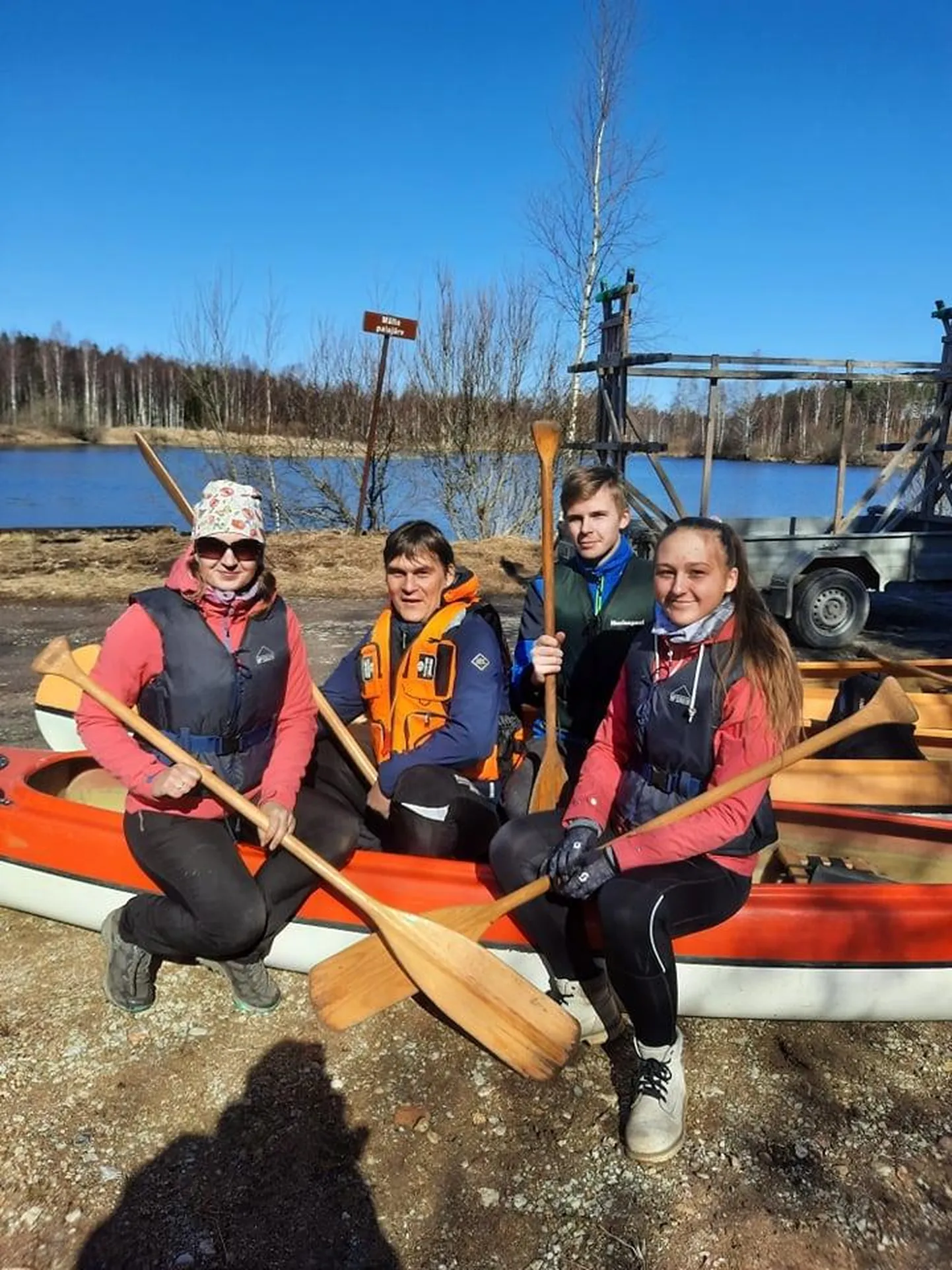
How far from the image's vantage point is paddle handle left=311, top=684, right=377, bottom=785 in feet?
9.86

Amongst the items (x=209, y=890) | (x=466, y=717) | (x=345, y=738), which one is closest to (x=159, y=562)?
(x=345, y=738)

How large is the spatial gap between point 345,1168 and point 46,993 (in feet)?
4.01

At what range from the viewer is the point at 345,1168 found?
2.11 m

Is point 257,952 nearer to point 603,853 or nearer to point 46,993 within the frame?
point 46,993

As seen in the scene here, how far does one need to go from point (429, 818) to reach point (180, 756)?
781mm

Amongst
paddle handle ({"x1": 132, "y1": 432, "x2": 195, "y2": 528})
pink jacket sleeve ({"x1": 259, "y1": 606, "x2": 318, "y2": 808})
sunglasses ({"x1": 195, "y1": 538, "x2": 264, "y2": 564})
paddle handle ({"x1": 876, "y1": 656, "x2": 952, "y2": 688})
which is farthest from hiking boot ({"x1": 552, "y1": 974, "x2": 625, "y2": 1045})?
paddle handle ({"x1": 876, "y1": 656, "x2": 952, "y2": 688})

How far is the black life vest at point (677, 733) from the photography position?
2.26 meters

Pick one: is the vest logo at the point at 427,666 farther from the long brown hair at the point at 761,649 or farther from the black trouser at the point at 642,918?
the long brown hair at the point at 761,649

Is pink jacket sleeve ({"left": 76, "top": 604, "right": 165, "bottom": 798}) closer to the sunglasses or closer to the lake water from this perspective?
the sunglasses

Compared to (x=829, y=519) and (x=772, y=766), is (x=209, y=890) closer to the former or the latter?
(x=772, y=766)

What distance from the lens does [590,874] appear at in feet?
7.21

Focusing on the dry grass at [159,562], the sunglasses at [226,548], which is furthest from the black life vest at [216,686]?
the dry grass at [159,562]

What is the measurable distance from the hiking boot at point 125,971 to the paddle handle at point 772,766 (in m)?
1.08

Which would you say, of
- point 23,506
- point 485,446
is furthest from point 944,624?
point 23,506
